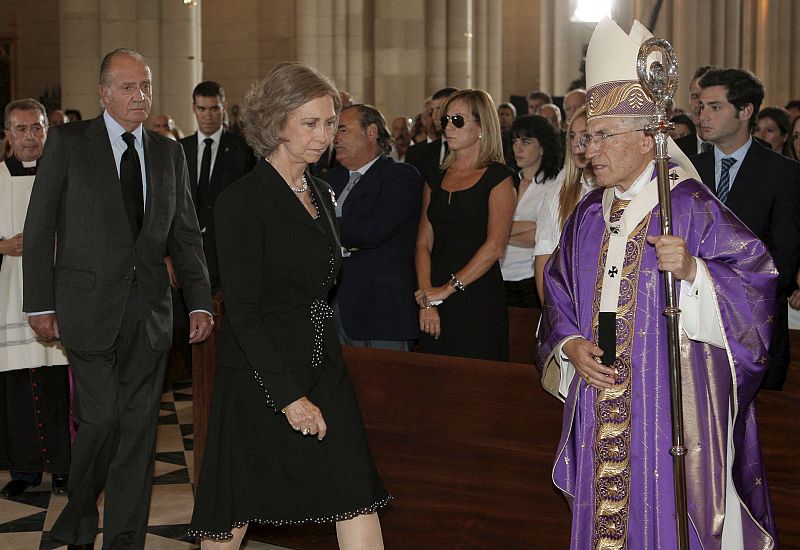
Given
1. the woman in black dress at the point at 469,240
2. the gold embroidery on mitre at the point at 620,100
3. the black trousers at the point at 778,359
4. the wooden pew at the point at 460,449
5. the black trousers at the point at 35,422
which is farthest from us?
the black trousers at the point at 35,422

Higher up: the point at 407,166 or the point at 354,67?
A: the point at 354,67

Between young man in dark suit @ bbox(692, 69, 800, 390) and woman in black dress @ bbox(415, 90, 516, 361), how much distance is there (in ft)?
3.06

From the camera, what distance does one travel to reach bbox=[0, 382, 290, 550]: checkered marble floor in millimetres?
5059

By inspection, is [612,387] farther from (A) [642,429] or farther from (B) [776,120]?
(B) [776,120]

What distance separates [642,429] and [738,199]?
1676 mm

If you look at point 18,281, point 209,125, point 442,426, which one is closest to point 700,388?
point 442,426

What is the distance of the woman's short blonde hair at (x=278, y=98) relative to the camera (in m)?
3.44

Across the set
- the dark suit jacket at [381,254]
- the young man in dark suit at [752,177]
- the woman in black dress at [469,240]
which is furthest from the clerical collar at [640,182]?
the dark suit jacket at [381,254]

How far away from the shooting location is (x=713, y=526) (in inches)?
131

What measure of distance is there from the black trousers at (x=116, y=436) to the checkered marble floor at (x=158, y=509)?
232mm

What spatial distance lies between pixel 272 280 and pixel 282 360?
24 cm

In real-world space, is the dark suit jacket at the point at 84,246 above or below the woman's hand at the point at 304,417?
above

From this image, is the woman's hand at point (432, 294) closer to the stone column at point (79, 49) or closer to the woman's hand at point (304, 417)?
the woman's hand at point (304, 417)

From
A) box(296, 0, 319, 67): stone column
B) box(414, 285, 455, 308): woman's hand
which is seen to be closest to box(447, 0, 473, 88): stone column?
box(296, 0, 319, 67): stone column
